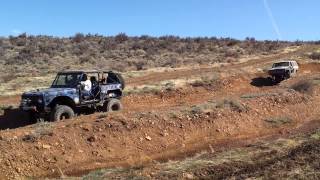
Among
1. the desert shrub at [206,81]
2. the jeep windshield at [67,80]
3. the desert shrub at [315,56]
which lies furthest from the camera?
the desert shrub at [315,56]

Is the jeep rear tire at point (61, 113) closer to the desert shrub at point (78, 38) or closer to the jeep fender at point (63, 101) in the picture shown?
the jeep fender at point (63, 101)

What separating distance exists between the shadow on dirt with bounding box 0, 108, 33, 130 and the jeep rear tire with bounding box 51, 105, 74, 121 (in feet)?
5.92

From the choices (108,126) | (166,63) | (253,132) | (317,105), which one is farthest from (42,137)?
(166,63)

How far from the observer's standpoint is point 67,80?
1995cm

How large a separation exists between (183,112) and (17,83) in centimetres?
1451

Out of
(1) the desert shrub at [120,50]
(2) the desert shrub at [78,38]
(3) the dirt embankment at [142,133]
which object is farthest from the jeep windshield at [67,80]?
(2) the desert shrub at [78,38]

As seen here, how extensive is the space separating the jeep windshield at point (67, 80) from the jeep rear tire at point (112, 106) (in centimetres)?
166

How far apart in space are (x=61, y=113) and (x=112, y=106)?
2920mm

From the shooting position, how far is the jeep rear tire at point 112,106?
20781 millimetres

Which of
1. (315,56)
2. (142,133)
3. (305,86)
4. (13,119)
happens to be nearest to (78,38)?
(315,56)

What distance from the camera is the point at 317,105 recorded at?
23969mm

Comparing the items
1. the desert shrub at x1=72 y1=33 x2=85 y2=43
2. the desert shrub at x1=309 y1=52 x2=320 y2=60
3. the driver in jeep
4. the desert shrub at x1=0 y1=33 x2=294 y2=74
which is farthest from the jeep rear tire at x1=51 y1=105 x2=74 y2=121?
the desert shrub at x1=72 y1=33 x2=85 y2=43

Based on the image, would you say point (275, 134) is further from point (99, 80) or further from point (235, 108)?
point (99, 80)

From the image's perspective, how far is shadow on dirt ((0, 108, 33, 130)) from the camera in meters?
20.2
